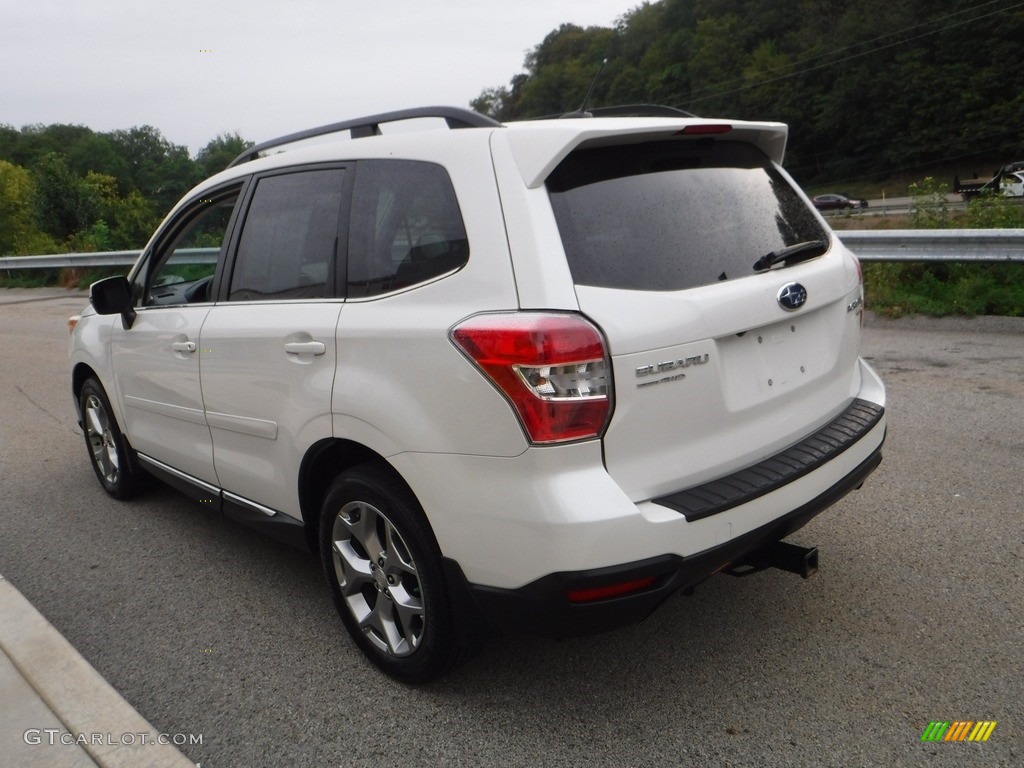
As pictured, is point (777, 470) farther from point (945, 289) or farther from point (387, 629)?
point (945, 289)

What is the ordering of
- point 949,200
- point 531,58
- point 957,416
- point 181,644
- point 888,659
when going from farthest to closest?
point 531,58 < point 949,200 < point 957,416 < point 181,644 < point 888,659

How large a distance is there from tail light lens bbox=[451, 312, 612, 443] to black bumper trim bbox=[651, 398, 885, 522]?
13.5 inches

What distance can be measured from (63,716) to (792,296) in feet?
8.89

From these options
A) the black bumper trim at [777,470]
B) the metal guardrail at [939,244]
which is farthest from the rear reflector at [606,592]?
the metal guardrail at [939,244]

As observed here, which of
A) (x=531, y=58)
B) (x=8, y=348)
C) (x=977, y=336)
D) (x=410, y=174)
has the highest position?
(x=531, y=58)

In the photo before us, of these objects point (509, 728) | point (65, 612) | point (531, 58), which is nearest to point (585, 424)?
point (509, 728)

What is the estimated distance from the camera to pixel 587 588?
2322mm

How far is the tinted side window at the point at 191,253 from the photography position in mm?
3822

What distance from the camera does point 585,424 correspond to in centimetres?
233

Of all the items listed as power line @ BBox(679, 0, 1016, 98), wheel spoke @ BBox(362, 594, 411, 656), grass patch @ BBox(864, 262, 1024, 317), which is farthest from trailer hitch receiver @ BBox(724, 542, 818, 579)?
power line @ BBox(679, 0, 1016, 98)

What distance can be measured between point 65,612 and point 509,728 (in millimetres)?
2142

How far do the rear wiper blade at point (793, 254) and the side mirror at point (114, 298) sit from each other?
3087 millimetres

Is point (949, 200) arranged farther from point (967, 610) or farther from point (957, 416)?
A: point (967, 610)

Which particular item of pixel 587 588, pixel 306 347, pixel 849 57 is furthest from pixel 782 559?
pixel 849 57
